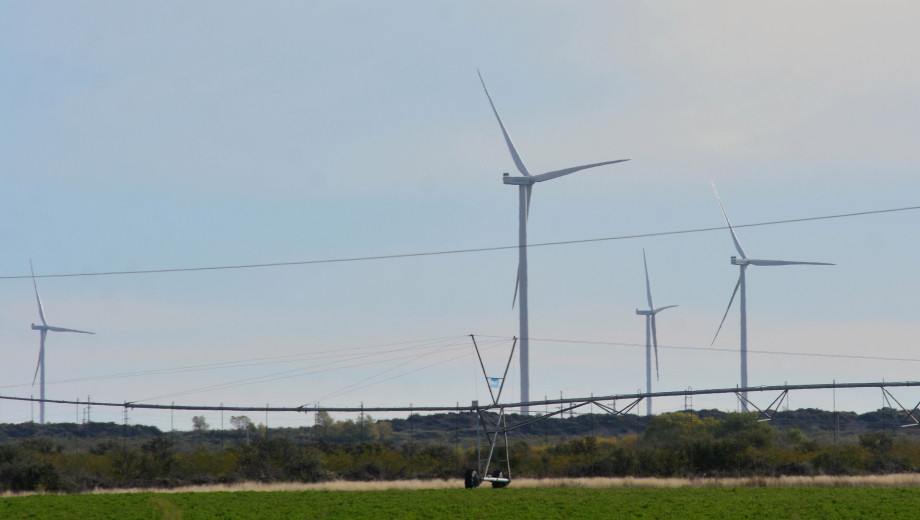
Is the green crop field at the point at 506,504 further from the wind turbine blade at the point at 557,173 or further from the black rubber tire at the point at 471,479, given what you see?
the wind turbine blade at the point at 557,173

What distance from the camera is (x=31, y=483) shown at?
69875mm

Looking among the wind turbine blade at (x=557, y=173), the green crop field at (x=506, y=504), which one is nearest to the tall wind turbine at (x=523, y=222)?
the wind turbine blade at (x=557, y=173)

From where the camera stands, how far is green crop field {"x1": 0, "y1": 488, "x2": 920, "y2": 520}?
44.8m

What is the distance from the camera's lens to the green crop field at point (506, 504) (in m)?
44.8

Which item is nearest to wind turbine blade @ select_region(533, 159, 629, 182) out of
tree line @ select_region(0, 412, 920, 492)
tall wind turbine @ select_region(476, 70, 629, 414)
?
tall wind turbine @ select_region(476, 70, 629, 414)

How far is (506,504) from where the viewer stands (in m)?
48.7

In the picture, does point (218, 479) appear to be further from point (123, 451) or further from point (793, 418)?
point (793, 418)

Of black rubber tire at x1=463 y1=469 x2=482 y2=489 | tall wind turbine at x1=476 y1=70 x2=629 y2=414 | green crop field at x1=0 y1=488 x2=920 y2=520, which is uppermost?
tall wind turbine at x1=476 y1=70 x2=629 y2=414

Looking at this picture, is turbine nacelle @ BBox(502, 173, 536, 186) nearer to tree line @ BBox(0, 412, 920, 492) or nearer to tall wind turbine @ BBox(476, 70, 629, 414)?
tall wind turbine @ BBox(476, 70, 629, 414)

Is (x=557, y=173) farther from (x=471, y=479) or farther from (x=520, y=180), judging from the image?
(x=471, y=479)

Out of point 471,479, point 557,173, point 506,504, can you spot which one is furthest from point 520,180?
point 506,504

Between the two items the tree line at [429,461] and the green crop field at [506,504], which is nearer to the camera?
the green crop field at [506,504]

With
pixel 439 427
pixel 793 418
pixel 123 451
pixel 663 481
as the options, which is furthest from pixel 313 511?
pixel 439 427

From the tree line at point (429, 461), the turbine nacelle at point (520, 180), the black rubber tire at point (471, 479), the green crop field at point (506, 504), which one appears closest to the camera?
the green crop field at point (506, 504)
